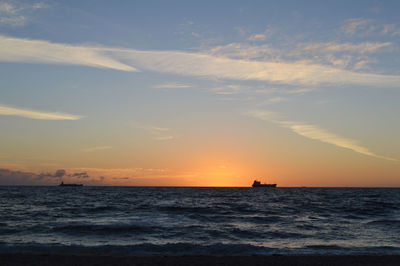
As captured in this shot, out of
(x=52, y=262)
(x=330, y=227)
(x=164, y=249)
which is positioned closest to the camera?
(x=52, y=262)

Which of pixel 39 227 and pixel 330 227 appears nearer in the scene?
pixel 39 227

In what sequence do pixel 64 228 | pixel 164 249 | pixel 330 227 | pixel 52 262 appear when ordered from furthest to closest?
1. pixel 330 227
2. pixel 64 228
3. pixel 164 249
4. pixel 52 262

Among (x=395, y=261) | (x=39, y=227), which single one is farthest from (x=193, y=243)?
(x=39, y=227)

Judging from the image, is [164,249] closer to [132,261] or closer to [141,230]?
[132,261]

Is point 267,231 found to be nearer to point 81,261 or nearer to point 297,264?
point 297,264

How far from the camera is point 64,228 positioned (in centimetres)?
2714

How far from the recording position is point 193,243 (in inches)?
848

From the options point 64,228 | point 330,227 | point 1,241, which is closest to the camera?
point 1,241

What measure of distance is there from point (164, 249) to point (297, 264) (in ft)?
28.2

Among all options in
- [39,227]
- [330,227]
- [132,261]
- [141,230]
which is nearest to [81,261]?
[132,261]

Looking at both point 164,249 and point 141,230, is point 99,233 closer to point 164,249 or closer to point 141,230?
point 141,230

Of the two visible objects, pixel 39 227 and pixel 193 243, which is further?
pixel 39 227

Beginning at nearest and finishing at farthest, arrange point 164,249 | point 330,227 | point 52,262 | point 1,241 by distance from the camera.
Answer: point 52,262 → point 164,249 → point 1,241 → point 330,227

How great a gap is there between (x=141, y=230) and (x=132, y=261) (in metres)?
12.2
